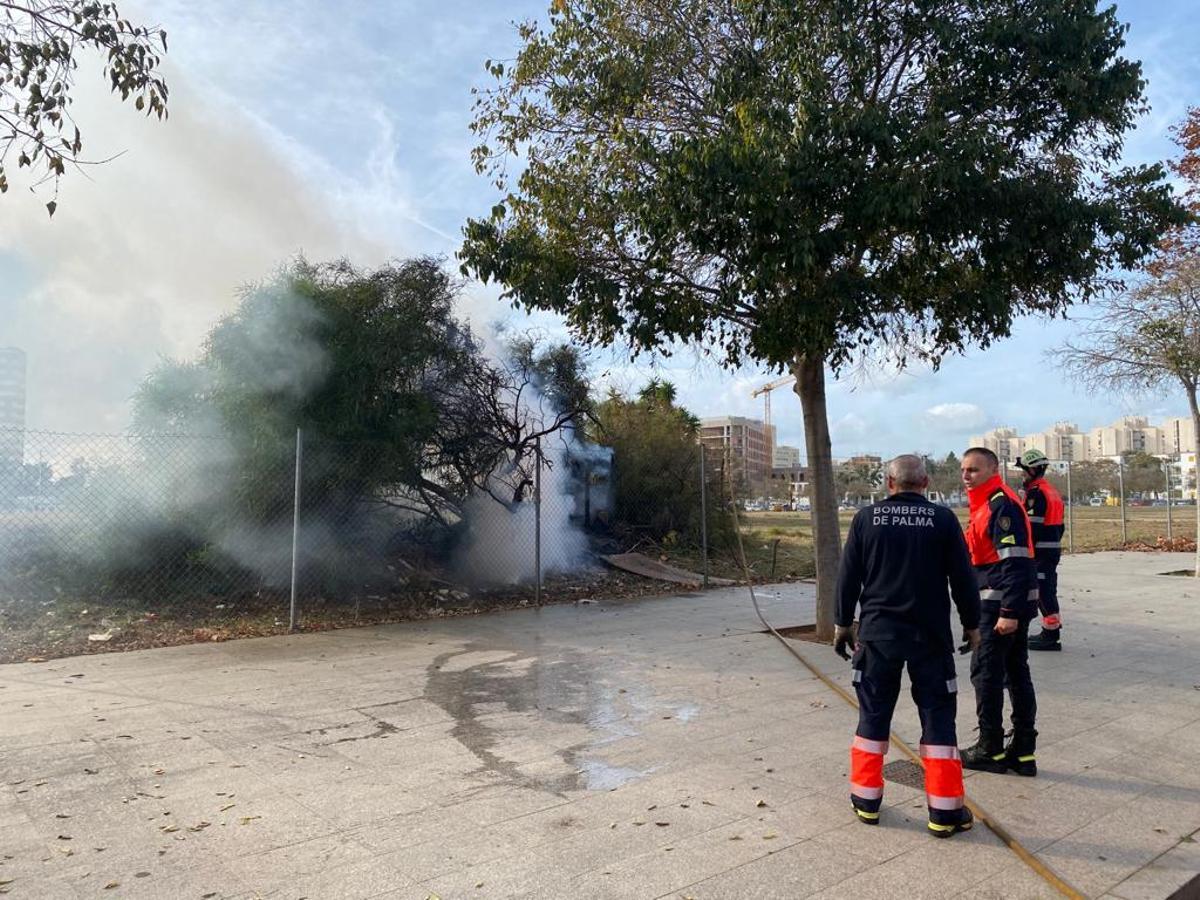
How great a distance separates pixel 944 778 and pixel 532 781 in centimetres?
187

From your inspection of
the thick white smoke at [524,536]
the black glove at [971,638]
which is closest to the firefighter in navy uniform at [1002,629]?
the black glove at [971,638]

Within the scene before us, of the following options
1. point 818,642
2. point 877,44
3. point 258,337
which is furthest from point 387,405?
point 877,44

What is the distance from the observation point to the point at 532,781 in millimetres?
4148

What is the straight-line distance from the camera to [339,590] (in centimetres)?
955

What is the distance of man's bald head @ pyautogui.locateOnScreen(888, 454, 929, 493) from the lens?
3.97 metres

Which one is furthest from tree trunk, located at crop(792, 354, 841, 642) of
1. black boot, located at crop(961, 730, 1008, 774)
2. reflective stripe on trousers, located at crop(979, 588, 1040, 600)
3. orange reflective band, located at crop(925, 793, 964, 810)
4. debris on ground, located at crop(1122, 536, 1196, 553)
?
debris on ground, located at crop(1122, 536, 1196, 553)

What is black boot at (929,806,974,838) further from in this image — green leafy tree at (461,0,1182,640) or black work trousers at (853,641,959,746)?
green leafy tree at (461,0,1182,640)

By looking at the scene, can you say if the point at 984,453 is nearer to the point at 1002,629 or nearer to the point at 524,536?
the point at 1002,629

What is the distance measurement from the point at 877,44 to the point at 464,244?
3792 millimetres

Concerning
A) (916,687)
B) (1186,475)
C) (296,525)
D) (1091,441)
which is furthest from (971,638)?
(1091,441)

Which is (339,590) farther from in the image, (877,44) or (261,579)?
(877,44)

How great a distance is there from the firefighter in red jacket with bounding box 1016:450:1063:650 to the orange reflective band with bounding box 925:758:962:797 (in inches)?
144

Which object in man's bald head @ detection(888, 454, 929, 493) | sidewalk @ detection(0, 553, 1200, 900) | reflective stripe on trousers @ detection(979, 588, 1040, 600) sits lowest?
sidewalk @ detection(0, 553, 1200, 900)

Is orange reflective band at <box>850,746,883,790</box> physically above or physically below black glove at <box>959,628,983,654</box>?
below
